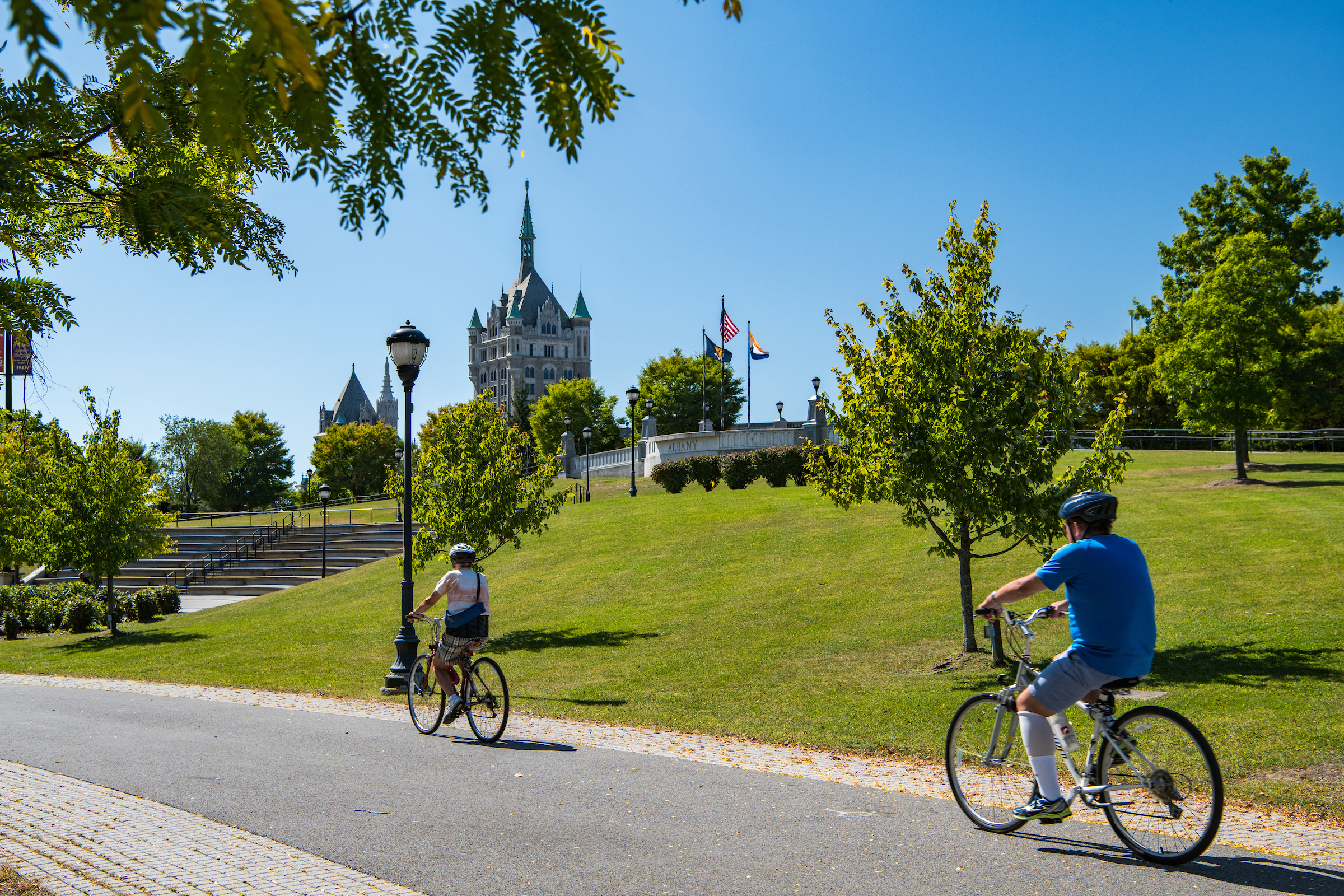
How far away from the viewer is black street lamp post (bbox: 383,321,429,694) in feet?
45.3

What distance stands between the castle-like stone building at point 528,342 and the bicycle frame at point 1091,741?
166 metres

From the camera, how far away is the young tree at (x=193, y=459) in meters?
84.9

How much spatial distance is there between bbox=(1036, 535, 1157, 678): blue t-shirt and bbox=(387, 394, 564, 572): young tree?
15.8 metres

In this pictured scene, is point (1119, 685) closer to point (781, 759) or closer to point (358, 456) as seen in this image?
point (781, 759)

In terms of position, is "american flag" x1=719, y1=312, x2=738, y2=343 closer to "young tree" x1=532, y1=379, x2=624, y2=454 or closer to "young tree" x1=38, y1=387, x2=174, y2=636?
"young tree" x1=38, y1=387, x2=174, y2=636

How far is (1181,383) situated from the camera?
27750mm

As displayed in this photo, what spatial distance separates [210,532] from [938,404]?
44429 mm

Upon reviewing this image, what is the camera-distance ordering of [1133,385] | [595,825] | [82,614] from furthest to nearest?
[1133,385], [82,614], [595,825]

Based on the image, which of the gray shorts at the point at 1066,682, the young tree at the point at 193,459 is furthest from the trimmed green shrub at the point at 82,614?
the young tree at the point at 193,459

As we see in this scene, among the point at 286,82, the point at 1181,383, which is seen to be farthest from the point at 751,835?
the point at 1181,383

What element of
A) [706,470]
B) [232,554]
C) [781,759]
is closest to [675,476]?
[706,470]

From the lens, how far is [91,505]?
23516 millimetres

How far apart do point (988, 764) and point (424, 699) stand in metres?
6.29

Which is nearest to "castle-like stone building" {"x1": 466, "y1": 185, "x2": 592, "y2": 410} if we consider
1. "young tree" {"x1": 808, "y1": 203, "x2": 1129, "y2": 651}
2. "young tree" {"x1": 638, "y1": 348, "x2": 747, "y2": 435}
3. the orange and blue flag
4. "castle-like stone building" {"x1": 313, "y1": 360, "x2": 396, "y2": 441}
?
"castle-like stone building" {"x1": 313, "y1": 360, "x2": 396, "y2": 441}
